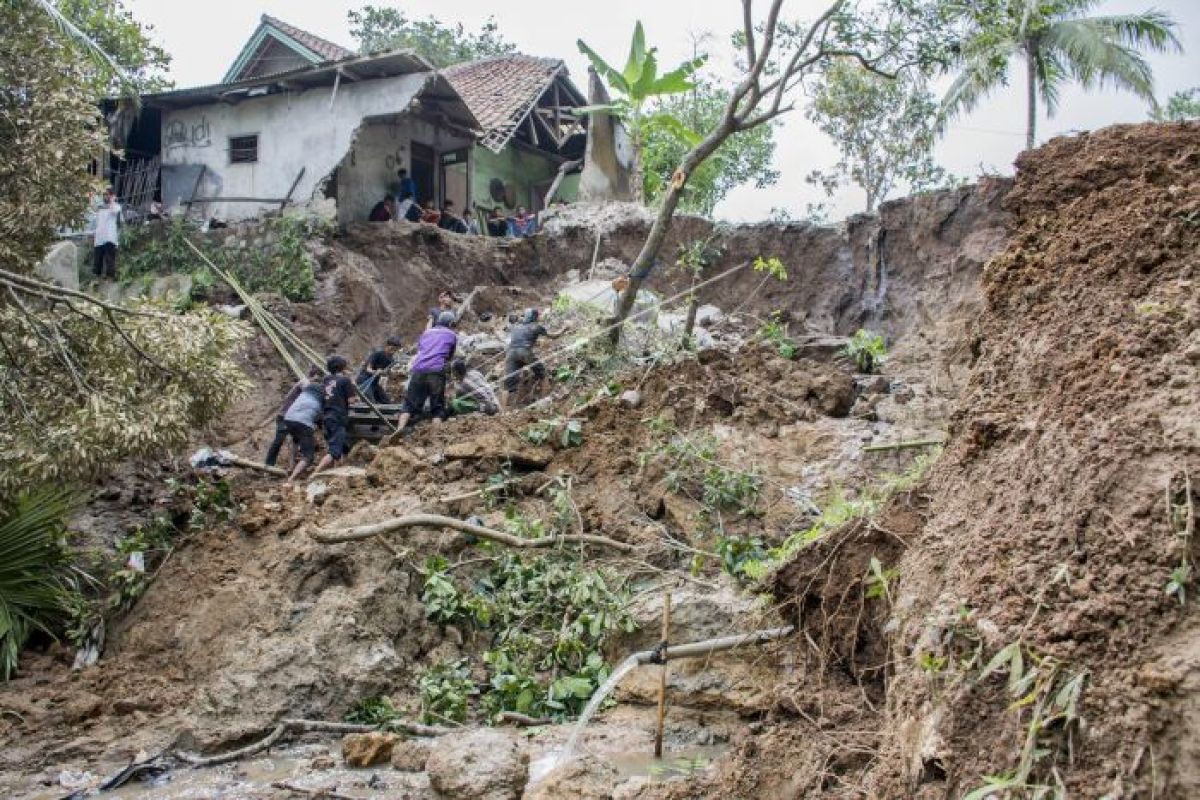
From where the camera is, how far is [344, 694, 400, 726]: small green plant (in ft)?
22.6

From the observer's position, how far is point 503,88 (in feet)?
70.2

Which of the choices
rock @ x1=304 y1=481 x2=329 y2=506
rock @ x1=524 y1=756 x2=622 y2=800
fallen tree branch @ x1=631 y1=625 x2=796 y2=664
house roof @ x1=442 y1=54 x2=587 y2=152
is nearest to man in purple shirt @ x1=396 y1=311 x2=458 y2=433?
rock @ x1=304 y1=481 x2=329 y2=506

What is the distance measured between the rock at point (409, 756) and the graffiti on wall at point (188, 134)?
15.2 m

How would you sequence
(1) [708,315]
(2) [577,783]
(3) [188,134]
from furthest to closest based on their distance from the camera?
(3) [188,134] → (1) [708,315] → (2) [577,783]

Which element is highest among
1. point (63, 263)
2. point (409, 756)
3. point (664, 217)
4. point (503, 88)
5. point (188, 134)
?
point (503, 88)

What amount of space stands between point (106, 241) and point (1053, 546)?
16083 mm

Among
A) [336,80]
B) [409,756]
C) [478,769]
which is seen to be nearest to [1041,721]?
[478,769]

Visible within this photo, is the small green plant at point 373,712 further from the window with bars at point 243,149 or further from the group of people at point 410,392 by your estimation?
the window with bars at point 243,149

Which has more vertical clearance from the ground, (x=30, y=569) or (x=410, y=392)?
(x=410, y=392)

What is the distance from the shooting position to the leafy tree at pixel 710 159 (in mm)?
20656

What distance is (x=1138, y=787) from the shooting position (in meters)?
2.47

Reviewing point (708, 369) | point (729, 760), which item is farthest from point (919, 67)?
point (729, 760)

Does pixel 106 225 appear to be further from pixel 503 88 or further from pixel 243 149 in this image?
pixel 503 88

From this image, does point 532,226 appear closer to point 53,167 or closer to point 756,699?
point 53,167
